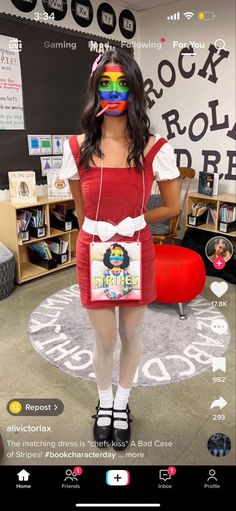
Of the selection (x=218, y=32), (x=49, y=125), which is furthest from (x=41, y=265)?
(x=218, y=32)

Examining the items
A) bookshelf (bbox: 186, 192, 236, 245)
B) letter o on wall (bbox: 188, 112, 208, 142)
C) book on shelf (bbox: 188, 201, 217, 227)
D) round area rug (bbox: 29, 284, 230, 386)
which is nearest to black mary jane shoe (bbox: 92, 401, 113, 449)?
round area rug (bbox: 29, 284, 230, 386)

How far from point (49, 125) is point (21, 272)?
106 cm

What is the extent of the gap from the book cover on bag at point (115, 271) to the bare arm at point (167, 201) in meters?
0.16

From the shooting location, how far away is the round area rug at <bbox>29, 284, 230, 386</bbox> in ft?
4.91

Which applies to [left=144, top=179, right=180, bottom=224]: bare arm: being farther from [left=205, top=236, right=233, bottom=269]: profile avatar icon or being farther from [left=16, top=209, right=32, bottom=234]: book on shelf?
[left=16, top=209, right=32, bottom=234]: book on shelf

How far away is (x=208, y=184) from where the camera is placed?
6.52 ft

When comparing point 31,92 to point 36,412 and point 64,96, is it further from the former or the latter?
point 36,412

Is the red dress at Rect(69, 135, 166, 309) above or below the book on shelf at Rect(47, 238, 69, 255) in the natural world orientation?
above

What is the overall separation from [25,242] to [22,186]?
14.6 inches

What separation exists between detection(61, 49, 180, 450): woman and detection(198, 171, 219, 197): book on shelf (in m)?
0.85

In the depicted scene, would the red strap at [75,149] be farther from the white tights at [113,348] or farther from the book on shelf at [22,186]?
the book on shelf at [22,186]

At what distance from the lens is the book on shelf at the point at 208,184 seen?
179cm

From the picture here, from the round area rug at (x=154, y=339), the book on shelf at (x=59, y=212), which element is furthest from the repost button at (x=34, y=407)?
the book on shelf at (x=59, y=212)
